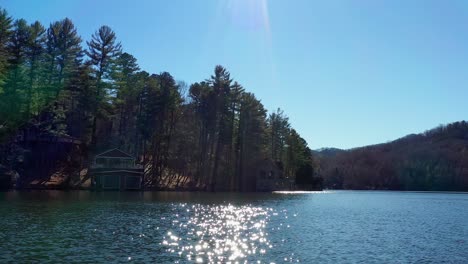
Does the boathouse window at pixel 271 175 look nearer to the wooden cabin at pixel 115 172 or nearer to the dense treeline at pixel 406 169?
the wooden cabin at pixel 115 172

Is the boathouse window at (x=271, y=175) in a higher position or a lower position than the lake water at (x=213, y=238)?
higher

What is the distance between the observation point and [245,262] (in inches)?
671

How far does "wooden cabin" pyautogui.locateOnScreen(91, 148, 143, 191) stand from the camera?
66.2 meters

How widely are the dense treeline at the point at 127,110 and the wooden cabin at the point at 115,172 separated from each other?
5.41 metres

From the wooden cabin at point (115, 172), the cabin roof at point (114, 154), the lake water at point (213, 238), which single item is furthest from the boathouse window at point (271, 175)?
the lake water at point (213, 238)

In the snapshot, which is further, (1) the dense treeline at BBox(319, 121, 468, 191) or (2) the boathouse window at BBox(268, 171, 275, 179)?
(1) the dense treeline at BBox(319, 121, 468, 191)

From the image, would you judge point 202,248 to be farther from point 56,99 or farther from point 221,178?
point 221,178

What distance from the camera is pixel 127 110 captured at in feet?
275

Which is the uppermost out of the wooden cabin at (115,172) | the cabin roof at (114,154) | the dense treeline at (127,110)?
the dense treeline at (127,110)

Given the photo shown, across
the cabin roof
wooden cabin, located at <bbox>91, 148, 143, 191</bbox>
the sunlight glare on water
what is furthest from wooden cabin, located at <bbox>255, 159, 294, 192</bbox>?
the sunlight glare on water

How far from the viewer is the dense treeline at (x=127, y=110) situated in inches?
2391

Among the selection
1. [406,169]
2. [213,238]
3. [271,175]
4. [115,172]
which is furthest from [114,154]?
[406,169]

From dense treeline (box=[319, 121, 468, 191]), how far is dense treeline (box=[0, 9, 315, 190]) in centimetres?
7051

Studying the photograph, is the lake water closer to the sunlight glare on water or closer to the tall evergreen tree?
the sunlight glare on water
